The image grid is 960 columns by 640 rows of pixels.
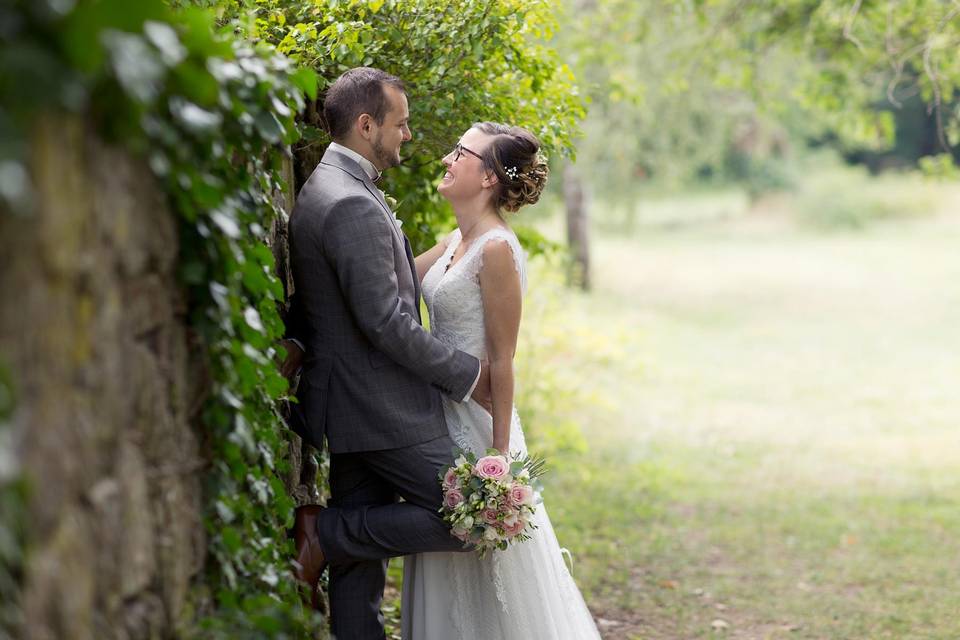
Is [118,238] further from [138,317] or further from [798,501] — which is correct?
[798,501]

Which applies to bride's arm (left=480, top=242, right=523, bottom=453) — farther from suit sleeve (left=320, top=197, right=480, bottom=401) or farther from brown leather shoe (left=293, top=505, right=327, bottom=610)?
brown leather shoe (left=293, top=505, right=327, bottom=610)

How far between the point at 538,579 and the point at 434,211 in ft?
6.17

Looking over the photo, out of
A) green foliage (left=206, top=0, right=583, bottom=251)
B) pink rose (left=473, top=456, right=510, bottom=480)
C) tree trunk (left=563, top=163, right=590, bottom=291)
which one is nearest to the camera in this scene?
pink rose (left=473, top=456, right=510, bottom=480)

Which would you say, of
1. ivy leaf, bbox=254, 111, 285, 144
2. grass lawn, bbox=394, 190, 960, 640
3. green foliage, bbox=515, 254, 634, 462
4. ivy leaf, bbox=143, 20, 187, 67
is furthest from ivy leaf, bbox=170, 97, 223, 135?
green foliage, bbox=515, 254, 634, 462

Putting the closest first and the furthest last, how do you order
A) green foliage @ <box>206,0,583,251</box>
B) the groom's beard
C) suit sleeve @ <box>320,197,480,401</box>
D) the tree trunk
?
suit sleeve @ <box>320,197,480,401</box> → the groom's beard → green foliage @ <box>206,0,583,251</box> → the tree trunk

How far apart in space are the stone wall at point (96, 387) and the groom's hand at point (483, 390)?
1500mm

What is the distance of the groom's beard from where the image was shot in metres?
3.50

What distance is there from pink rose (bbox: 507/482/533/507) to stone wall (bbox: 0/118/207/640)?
51.1 inches

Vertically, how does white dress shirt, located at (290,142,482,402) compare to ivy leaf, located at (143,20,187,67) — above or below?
below

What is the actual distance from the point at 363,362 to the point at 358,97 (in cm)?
84

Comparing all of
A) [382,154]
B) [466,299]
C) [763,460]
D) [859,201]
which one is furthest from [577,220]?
[382,154]

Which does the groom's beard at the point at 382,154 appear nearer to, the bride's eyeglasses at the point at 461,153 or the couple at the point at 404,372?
the couple at the point at 404,372

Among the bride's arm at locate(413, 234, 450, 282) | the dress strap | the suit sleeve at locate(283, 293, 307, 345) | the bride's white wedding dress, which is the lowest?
the bride's white wedding dress

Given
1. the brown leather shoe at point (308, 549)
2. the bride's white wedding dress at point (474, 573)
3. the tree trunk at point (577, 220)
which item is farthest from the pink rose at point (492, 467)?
the tree trunk at point (577, 220)
